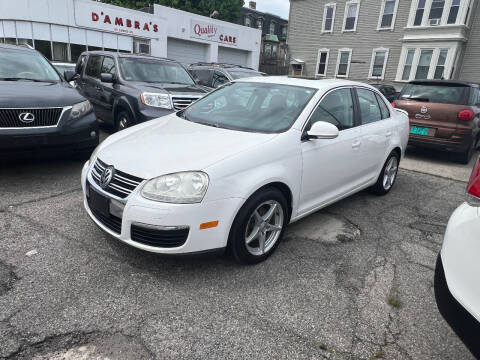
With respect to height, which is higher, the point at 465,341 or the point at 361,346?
the point at 465,341

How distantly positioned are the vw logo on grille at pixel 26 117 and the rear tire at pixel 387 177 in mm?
4561

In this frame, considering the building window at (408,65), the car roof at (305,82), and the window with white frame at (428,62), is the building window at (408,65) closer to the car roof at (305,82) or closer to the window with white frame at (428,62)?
the window with white frame at (428,62)

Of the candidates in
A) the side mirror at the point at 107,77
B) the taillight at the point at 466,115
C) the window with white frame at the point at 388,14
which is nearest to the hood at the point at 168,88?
the side mirror at the point at 107,77

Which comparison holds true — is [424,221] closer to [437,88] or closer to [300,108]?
[300,108]

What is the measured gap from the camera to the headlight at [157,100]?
6.09 meters

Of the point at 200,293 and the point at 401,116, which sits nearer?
the point at 200,293

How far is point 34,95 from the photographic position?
4426mm

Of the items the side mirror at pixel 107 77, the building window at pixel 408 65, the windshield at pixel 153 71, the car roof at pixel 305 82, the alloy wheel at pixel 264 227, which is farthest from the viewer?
the building window at pixel 408 65

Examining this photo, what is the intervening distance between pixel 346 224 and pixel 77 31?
63.8 feet

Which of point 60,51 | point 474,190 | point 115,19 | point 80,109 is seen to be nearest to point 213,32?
point 115,19

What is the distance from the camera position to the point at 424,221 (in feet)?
14.1

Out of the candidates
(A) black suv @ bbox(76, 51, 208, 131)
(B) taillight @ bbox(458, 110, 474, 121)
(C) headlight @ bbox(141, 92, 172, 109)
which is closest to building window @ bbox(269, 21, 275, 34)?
(A) black suv @ bbox(76, 51, 208, 131)

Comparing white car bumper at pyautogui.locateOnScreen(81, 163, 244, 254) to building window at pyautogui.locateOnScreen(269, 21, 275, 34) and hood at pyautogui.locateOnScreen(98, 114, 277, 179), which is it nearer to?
hood at pyautogui.locateOnScreen(98, 114, 277, 179)

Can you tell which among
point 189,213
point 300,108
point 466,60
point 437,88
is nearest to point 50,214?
point 189,213
